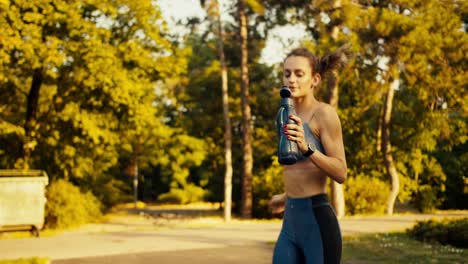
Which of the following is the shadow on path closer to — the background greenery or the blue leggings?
the blue leggings

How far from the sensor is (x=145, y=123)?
20922 mm

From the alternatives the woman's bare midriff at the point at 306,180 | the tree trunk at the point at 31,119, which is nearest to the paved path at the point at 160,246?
the woman's bare midriff at the point at 306,180

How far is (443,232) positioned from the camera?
37.8 feet

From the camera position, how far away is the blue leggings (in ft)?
10.7

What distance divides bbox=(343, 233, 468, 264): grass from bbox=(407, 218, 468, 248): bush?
0.30m

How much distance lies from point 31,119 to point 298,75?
1921 cm

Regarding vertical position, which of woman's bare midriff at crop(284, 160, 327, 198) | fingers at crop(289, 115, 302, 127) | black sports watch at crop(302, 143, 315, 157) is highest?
fingers at crop(289, 115, 302, 127)

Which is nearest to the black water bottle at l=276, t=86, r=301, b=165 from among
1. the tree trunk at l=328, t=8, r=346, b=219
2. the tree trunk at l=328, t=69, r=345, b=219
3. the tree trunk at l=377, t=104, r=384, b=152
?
the tree trunk at l=328, t=8, r=346, b=219

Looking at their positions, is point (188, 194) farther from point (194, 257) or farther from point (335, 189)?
point (194, 257)

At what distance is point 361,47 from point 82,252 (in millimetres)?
13873

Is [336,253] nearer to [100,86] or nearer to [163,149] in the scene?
[100,86]

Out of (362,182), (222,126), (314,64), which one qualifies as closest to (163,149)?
(222,126)

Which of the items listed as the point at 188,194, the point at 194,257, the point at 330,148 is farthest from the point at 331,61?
the point at 188,194

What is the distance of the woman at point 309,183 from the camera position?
3232 millimetres
